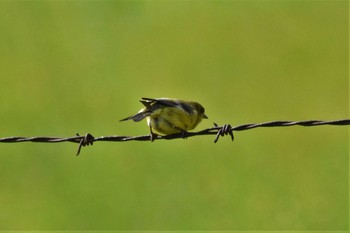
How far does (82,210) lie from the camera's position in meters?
11.7

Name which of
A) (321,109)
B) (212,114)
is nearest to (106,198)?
(212,114)

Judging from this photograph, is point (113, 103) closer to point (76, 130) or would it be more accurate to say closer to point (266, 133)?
point (76, 130)

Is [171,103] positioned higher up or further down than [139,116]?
higher up

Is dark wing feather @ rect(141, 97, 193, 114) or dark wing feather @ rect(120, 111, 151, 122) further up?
dark wing feather @ rect(141, 97, 193, 114)

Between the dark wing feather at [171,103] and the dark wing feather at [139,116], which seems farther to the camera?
the dark wing feather at [171,103]

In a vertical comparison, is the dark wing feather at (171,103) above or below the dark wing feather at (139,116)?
above

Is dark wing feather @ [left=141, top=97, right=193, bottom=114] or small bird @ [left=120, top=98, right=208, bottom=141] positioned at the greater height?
dark wing feather @ [left=141, top=97, right=193, bottom=114]

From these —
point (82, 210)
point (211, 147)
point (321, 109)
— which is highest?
point (321, 109)

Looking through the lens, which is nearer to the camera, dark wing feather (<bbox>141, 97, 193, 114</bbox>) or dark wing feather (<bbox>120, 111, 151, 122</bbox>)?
dark wing feather (<bbox>120, 111, 151, 122</bbox>)

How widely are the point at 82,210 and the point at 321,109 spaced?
181 inches

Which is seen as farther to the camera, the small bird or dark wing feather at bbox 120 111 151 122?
the small bird

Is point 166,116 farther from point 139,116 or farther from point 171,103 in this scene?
point 139,116

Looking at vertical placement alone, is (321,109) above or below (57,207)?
above

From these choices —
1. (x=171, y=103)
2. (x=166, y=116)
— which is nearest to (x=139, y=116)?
(x=166, y=116)
